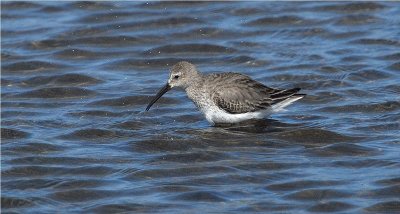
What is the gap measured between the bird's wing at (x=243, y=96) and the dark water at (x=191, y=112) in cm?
25

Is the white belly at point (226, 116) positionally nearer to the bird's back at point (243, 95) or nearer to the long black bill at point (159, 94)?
the bird's back at point (243, 95)

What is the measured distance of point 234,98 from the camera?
43.8 ft

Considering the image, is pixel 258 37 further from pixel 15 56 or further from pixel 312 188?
pixel 312 188

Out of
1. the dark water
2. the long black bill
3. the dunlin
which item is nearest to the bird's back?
the dunlin

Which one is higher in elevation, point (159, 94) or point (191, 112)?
point (159, 94)

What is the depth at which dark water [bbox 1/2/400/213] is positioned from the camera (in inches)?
420

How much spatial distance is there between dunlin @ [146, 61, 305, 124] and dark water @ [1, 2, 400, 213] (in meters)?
0.18

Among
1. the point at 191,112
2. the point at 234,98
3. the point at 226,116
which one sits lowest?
the point at 191,112

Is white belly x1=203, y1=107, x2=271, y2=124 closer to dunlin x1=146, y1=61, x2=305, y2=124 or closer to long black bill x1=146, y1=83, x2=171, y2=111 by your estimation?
dunlin x1=146, y1=61, x2=305, y2=124

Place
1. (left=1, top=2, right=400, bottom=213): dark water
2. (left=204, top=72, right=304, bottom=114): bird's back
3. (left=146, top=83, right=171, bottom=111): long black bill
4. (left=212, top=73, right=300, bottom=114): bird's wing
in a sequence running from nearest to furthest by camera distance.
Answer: (left=1, top=2, right=400, bottom=213): dark water < (left=204, top=72, right=304, bottom=114): bird's back < (left=212, top=73, right=300, bottom=114): bird's wing < (left=146, top=83, right=171, bottom=111): long black bill

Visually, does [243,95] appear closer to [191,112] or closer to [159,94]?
[191,112]

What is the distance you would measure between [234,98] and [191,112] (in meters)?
0.88

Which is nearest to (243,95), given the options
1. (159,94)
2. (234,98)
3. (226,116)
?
(234,98)

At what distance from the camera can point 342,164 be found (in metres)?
11.4
